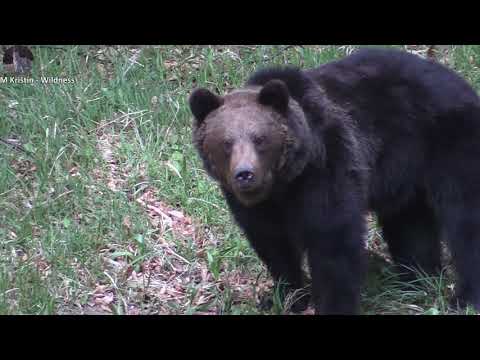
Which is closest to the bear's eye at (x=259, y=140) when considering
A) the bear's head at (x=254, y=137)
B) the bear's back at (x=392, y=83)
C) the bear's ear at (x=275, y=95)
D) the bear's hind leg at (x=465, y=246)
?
the bear's head at (x=254, y=137)

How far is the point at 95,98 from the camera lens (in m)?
10.1

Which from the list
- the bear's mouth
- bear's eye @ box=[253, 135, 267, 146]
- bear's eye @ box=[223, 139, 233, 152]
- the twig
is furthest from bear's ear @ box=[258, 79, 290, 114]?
the twig

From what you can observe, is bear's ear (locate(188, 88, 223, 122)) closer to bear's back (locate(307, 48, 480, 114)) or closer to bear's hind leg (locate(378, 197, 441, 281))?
bear's back (locate(307, 48, 480, 114))

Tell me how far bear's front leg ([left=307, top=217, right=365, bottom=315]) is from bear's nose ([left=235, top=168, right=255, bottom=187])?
87 cm

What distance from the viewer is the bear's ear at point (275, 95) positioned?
20.4 ft

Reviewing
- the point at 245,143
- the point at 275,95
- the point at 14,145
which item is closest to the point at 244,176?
the point at 245,143

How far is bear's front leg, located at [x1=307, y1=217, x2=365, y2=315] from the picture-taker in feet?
20.9

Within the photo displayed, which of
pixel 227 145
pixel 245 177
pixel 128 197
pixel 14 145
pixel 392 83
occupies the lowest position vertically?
pixel 128 197

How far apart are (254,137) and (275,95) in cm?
44

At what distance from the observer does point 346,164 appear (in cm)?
665

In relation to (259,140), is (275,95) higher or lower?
higher

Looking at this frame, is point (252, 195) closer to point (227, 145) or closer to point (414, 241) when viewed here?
point (227, 145)

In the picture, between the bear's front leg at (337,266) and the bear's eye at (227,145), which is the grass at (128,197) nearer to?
the bear's front leg at (337,266)

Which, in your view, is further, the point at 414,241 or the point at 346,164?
the point at 414,241
